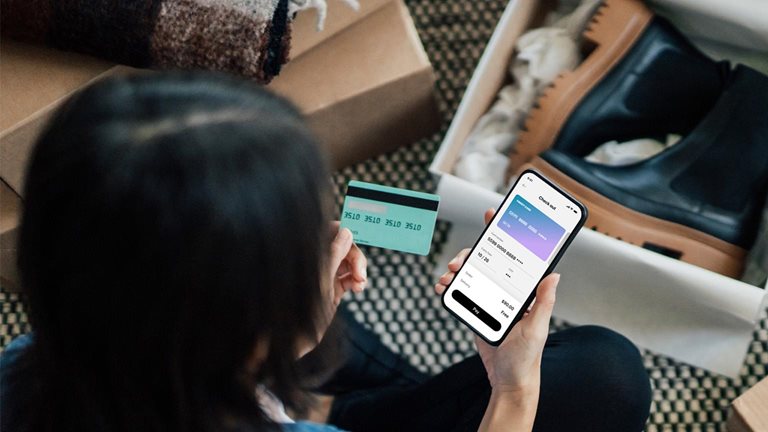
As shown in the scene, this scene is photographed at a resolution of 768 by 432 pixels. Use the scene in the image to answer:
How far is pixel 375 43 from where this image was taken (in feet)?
2.74

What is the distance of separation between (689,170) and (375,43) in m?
0.39

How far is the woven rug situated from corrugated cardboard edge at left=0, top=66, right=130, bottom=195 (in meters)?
0.28

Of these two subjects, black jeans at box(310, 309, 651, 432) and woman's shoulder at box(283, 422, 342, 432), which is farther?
black jeans at box(310, 309, 651, 432)

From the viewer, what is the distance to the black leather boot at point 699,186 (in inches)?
32.0

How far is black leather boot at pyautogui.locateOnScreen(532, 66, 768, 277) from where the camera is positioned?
81 cm

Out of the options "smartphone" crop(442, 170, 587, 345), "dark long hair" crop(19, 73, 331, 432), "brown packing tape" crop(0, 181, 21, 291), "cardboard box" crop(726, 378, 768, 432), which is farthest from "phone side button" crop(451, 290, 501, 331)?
"brown packing tape" crop(0, 181, 21, 291)

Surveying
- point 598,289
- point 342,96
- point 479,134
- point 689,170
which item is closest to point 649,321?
point 598,289

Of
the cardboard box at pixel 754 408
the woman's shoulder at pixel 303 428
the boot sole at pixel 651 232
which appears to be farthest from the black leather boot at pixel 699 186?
the woman's shoulder at pixel 303 428

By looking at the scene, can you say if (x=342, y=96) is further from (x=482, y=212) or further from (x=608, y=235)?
(x=608, y=235)

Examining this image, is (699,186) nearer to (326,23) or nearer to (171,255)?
(326,23)

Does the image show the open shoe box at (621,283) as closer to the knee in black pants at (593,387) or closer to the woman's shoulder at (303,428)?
the knee in black pants at (593,387)

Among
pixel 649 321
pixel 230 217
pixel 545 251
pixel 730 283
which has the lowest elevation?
pixel 649 321

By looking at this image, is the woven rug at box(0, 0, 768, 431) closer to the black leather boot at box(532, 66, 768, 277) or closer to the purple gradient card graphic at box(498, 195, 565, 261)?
the black leather boot at box(532, 66, 768, 277)

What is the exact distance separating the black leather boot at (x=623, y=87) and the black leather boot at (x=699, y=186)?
46mm
